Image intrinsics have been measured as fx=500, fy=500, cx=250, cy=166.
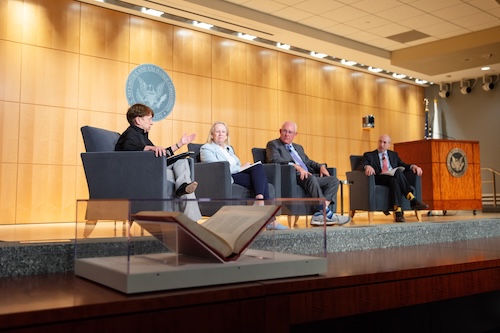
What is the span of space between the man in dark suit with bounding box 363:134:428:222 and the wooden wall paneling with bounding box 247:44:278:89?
10.00ft

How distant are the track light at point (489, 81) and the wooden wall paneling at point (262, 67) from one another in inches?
201

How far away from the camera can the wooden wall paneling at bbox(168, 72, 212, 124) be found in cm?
771

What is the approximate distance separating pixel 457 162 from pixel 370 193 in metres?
2.65

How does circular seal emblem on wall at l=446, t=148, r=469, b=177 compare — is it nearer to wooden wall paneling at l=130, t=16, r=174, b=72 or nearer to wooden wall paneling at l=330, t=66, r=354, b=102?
wooden wall paneling at l=330, t=66, r=354, b=102

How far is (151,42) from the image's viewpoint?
24.6 feet

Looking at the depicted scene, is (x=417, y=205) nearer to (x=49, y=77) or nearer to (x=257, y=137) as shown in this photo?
(x=257, y=137)

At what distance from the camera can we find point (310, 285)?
3.42 feet

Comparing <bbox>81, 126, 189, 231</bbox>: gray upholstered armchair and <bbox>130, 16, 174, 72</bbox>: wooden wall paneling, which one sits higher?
<bbox>130, 16, 174, 72</bbox>: wooden wall paneling

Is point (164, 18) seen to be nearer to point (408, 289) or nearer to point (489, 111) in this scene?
point (408, 289)

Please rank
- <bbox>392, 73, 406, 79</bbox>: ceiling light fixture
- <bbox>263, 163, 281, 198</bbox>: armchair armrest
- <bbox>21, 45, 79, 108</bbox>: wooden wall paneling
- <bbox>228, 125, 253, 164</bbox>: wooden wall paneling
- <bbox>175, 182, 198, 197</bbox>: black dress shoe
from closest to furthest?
<bbox>175, 182, 198, 197</bbox>: black dress shoe < <bbox>263, 163, 281, 198</bbox>: armchair armrest < <bbox>21, 45, 79, 108</bbox>: wooden wall paneling < <bbox>228, 125, 253, 164</bbox>: wooden wall paneling < <bbox>392, 73, 406, 79</bbox>: ceiling light fixture

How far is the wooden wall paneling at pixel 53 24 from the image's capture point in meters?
6.43

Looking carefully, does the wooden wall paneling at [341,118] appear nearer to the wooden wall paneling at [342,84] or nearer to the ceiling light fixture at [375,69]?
the wooden wall paneling at [342,84]

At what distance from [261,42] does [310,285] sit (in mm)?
7934

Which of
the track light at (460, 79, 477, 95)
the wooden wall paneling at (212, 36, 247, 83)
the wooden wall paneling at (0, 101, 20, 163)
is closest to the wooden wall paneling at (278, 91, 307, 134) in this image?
the wooden wall paneling at (212, 36, 247, 83)
